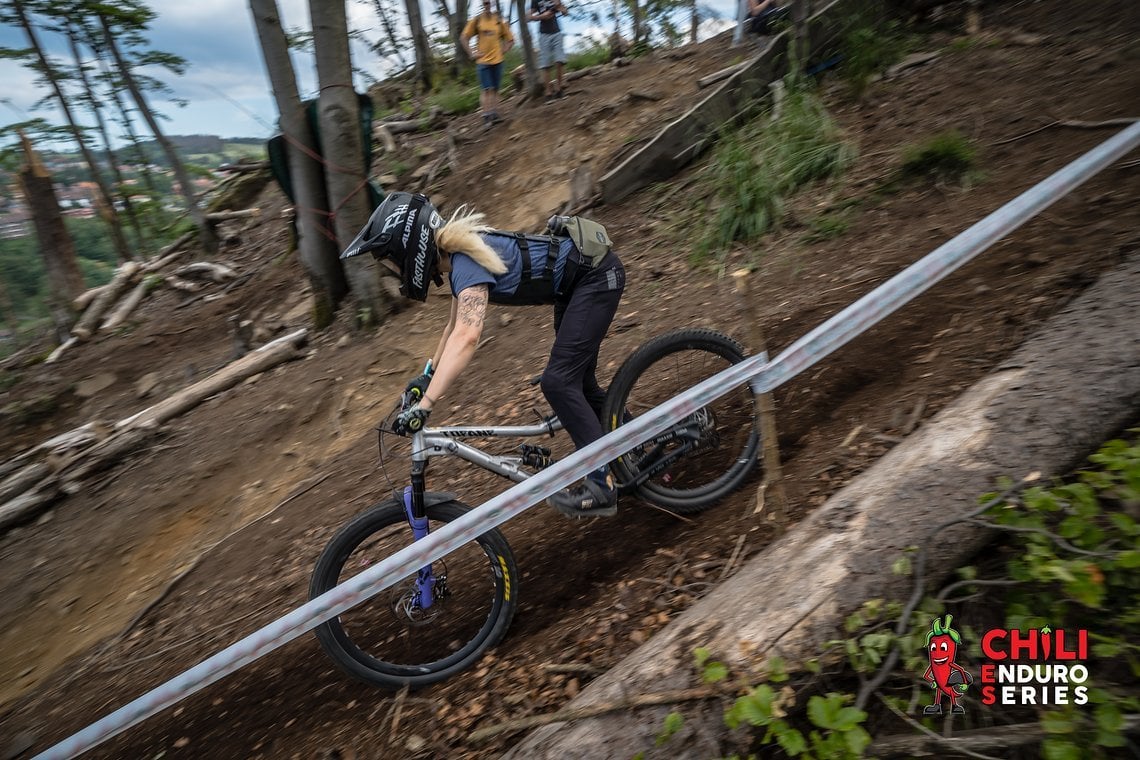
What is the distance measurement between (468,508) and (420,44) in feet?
52.3

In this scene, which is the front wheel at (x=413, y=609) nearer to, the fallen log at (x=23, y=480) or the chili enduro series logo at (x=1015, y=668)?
the chili enduro series logo at (x=1015, y=668)

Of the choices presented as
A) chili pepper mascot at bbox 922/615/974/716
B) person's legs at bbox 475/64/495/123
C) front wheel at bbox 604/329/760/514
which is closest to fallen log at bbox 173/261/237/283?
person's legs at bbox 475/64/495/123

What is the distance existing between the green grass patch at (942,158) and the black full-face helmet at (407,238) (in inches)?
197

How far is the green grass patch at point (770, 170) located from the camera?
22.5 feet

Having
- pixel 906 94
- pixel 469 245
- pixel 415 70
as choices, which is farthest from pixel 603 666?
pixel 415 70

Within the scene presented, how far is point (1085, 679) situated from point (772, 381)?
161 cm

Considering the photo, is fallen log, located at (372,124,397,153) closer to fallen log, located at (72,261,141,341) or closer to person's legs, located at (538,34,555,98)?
person's legs, located at (538,34,555,98)

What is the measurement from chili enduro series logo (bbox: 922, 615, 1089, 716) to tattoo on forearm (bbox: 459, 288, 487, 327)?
2363 mm

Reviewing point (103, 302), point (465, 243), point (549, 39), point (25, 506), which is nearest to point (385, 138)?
point (549, 39)

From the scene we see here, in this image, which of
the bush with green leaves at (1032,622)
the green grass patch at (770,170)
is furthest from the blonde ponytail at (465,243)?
the green grass patch at (770,170)

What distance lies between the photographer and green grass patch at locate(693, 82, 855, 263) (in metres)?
6.87

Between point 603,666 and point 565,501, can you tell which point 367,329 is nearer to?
point 565,501

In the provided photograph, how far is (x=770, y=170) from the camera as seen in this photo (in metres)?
7.02

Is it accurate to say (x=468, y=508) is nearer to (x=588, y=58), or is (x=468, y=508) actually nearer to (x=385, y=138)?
(x=385, y=138)
